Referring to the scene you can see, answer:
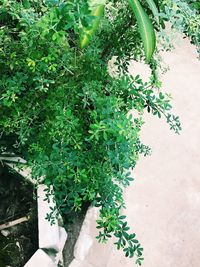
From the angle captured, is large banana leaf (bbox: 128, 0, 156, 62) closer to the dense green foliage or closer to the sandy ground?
the dense green foliage

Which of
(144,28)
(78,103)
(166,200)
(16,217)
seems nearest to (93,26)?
(144,28)

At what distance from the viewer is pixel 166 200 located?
252 centimetres

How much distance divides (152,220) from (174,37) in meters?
1.40

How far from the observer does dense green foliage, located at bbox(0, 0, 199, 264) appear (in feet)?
4.26

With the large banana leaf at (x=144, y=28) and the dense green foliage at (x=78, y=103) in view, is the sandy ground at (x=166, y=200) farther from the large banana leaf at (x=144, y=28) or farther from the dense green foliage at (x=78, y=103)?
the large banana leaf at (x=144, y=28)

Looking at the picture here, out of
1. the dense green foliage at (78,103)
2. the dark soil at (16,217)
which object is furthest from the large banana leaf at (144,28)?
the dark soil at (16,217)

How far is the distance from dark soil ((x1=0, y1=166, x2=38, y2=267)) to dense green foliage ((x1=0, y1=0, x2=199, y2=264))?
0.40 meters

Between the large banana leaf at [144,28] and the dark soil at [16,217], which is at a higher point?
the large banana leaf at [144,28]

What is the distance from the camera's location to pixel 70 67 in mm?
1408

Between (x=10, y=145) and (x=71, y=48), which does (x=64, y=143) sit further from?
(x=10, y=145)

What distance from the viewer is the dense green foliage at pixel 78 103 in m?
1.30

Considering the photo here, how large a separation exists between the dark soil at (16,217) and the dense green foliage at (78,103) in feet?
1.31

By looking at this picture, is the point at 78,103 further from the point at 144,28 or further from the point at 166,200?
the point at 166,200

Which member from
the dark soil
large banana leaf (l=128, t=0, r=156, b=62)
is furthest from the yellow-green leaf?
the dark soil
